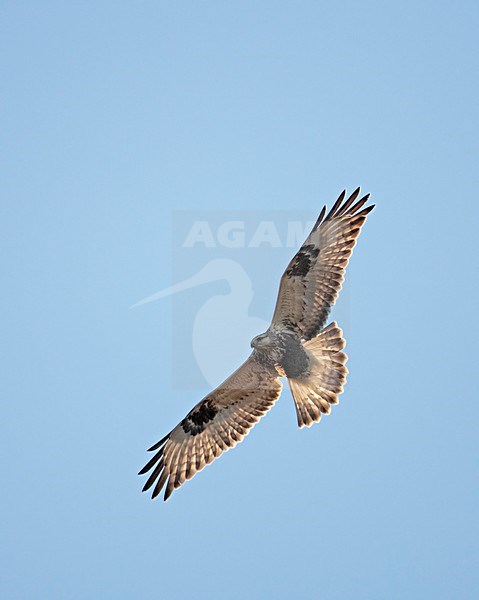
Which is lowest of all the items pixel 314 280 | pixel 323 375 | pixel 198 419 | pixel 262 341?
pixel 323 375

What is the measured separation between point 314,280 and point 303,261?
23cm

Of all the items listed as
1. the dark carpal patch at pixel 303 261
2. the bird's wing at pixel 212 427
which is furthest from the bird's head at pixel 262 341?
the dark carpal patch at pixel 303 261

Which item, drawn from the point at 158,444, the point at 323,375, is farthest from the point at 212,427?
the point at 323,375

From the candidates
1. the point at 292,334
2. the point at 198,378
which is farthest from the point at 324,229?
the point at 198,378

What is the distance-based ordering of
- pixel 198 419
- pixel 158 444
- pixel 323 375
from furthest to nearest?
pixel 198 419 → pixel 158 444 → pixel 323 375

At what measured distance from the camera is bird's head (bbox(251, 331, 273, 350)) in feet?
29.4

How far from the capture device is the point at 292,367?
8938 mm

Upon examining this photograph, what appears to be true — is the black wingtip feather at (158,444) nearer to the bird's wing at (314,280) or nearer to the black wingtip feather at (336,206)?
the bird's wing at (314,280)

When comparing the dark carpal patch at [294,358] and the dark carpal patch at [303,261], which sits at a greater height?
the dark carpal patch at [303,261]

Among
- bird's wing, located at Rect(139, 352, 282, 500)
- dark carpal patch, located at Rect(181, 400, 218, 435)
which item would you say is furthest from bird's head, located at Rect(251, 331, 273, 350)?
dark carpal patch, located at Rect(181, 400, 218, 435)

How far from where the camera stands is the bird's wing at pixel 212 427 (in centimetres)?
932

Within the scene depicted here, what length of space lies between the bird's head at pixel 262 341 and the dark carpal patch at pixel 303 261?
71 cm

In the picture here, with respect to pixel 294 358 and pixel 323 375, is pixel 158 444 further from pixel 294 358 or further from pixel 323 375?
pixel 323 375

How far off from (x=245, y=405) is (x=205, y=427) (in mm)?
536
